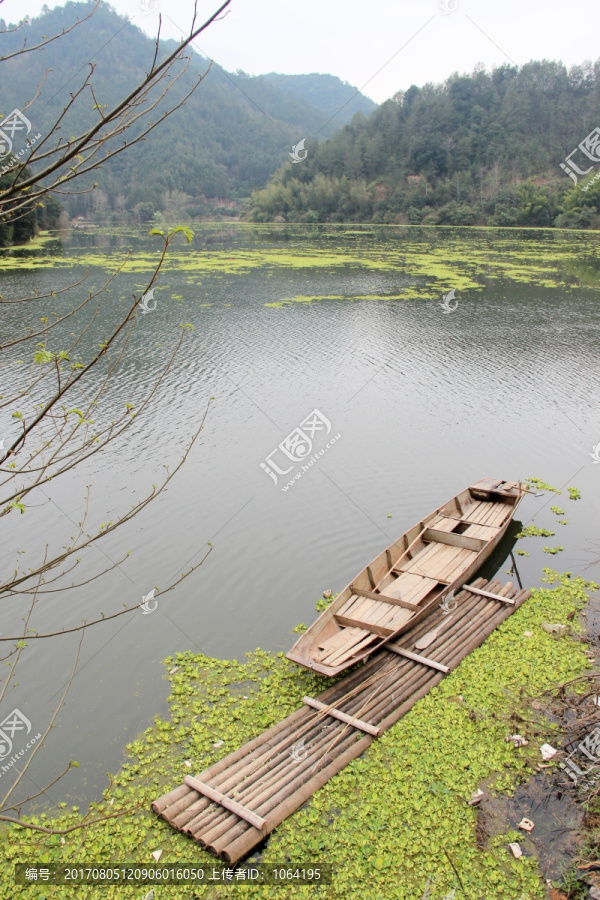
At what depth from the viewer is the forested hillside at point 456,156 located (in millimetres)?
81625

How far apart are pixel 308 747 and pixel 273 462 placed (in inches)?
339

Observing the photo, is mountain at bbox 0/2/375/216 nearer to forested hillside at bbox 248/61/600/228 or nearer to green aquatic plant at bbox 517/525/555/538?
forested hillside at bbox 248/61/600/228

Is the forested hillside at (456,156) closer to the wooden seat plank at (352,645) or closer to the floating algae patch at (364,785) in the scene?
the wooden seat plank at (352,645)

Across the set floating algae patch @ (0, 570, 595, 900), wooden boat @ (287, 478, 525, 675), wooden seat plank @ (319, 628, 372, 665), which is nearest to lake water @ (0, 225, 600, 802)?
floating algae patch @ (0, 570, 595, 900)

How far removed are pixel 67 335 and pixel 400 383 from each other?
14.3 metres

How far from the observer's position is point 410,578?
10266 mm

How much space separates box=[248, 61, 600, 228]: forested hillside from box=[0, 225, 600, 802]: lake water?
5308cm

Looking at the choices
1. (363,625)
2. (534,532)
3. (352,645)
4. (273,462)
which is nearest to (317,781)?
(352,645)

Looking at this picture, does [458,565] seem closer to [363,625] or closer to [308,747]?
[363,625]

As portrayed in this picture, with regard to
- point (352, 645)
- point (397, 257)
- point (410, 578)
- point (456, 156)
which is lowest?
point (410, 578)

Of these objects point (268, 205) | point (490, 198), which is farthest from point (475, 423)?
point (268, 205)

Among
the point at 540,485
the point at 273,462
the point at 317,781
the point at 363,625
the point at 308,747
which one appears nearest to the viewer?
the point at 317,781

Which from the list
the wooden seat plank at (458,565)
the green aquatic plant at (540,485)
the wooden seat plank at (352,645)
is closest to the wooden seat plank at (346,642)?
the wooden seat plank at (352,645)

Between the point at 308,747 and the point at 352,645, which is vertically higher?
the point at 352,645
